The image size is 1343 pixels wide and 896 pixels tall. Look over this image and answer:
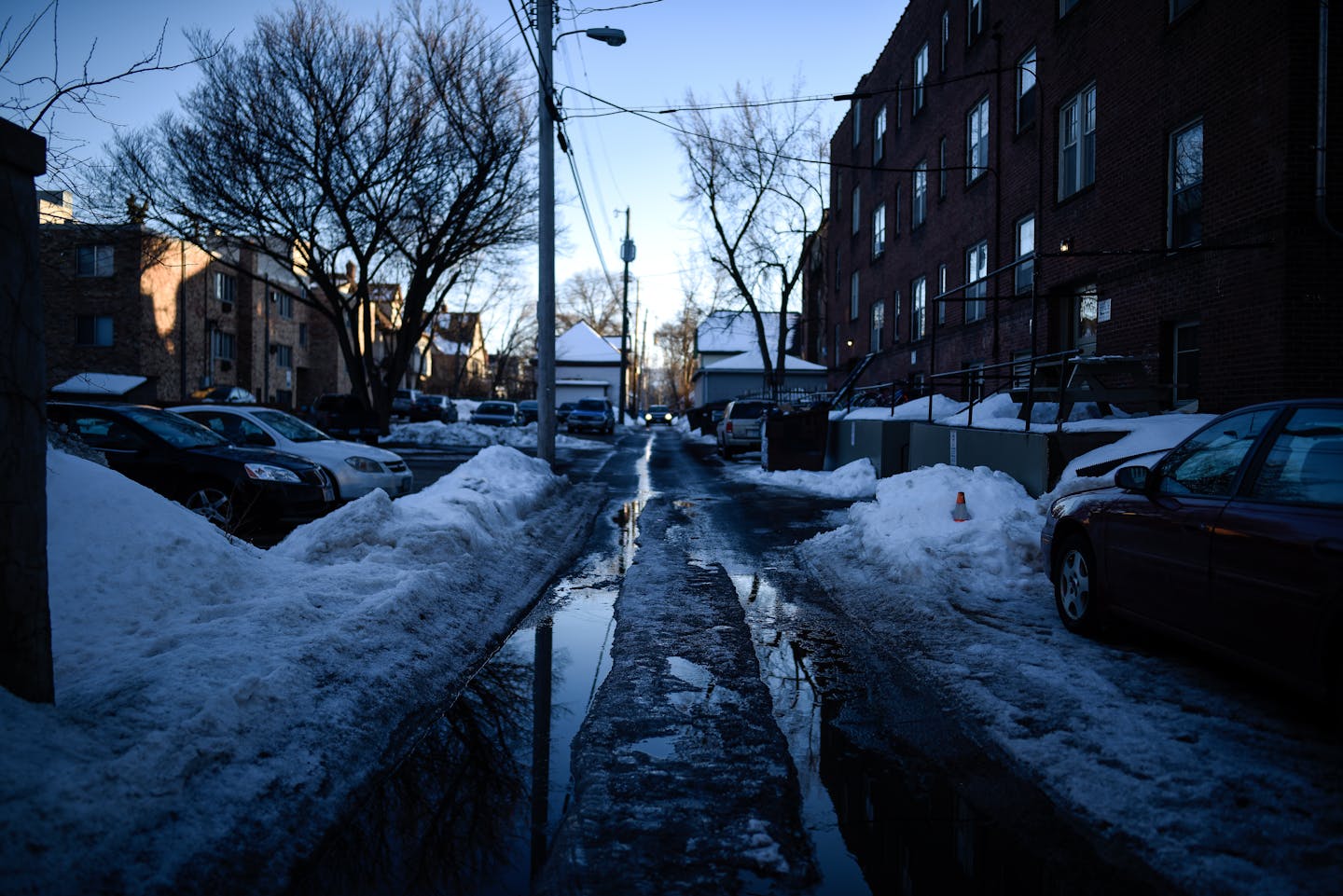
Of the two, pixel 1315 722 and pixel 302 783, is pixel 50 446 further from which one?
pixel 1315 722

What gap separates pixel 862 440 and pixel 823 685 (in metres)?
15.0

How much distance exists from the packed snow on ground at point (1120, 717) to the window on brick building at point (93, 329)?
37.5m

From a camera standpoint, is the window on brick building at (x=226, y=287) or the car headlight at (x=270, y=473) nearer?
the car headlight at (x=270, y=473)

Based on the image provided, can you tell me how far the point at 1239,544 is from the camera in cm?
452

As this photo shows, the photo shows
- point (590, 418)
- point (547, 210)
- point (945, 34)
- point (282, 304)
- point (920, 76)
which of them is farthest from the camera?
point (282, 304)

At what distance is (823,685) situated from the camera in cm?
543

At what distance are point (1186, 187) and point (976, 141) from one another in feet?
31.2

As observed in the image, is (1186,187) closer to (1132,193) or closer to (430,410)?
(1132,193)

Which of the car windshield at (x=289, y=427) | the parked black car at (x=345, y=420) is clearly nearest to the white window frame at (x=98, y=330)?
the parked black car at (x=345, y=420)

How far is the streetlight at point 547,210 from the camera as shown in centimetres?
1752

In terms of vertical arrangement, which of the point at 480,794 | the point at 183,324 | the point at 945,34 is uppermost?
the point at 945,34

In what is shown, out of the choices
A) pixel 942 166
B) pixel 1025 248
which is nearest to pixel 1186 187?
pixel 1025 248

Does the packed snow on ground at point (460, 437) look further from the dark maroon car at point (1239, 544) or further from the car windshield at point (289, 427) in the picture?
the dark maroon car at point (1239, 544)

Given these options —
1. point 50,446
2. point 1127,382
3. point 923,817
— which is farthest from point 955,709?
point 1127,382
